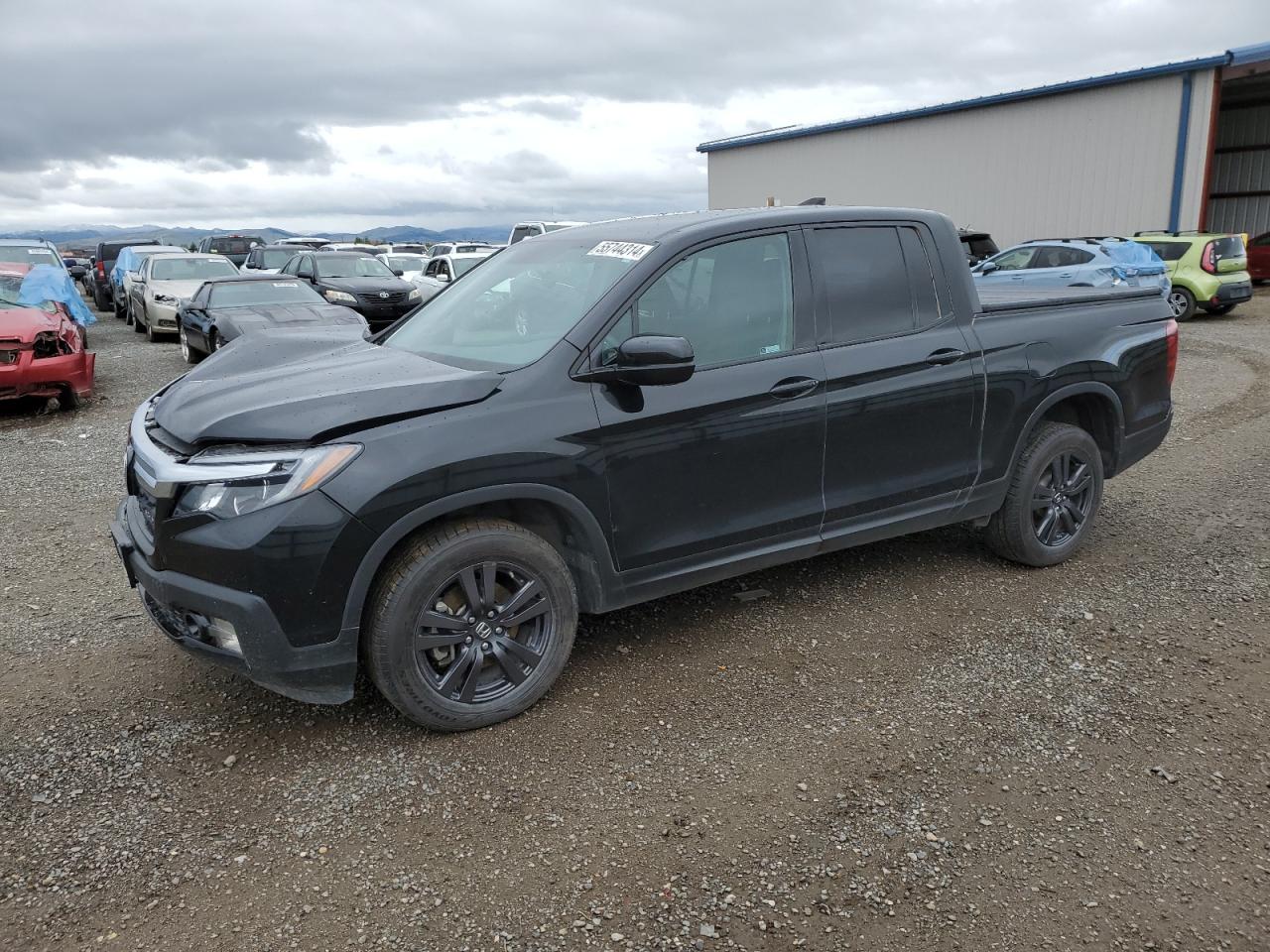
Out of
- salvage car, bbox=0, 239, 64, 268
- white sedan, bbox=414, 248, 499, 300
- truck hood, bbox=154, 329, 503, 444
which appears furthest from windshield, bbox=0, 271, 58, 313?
truck hood, bbox=154, 329, 503, 444

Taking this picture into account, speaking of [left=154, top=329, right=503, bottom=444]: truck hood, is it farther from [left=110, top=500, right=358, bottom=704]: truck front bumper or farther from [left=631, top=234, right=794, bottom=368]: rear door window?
[left=631, top=234, right=794, bottom=368]: rear door window

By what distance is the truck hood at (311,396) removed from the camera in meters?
3.23

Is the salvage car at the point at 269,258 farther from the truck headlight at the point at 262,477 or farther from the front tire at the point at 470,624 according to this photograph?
the front tire at the point at 470,624

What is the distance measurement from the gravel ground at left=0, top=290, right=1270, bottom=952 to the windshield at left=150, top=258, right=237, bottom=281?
13983mm

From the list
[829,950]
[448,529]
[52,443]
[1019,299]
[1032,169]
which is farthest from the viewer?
[1032,169]

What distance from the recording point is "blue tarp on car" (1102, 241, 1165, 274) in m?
15.7

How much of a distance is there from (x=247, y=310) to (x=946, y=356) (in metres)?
10.6

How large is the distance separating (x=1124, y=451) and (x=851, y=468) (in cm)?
Answer: 200

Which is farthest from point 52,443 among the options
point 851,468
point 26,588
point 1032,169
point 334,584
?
point 1032,169

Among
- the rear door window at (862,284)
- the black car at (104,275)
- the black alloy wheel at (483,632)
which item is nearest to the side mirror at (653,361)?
the black alloy wheel at (483,632)

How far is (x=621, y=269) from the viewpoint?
382 cm

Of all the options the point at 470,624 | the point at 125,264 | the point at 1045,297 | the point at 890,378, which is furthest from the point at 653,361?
the point at 125,264

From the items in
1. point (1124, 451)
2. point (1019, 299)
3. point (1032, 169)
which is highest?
point (1032, 169)

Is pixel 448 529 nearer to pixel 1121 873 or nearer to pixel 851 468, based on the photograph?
pixel 851 468
